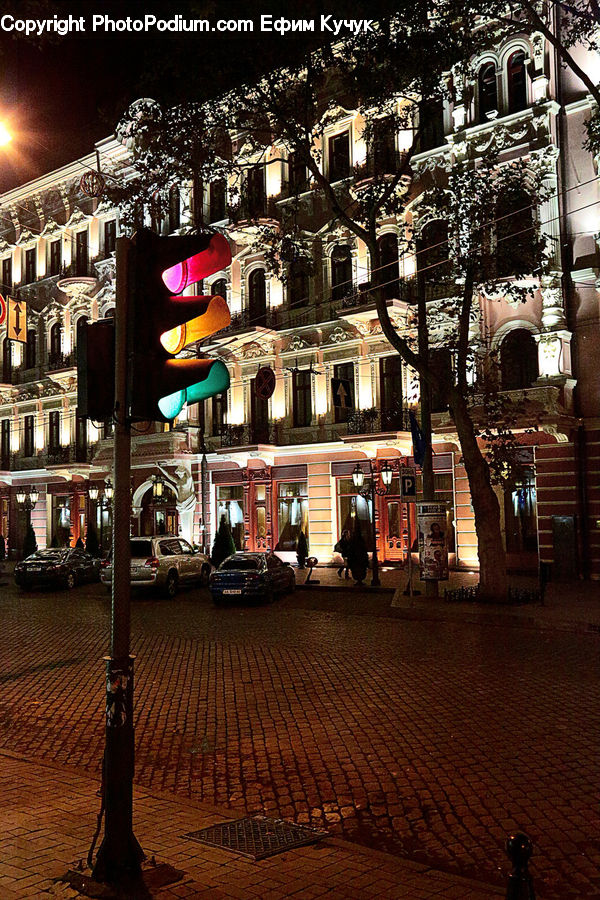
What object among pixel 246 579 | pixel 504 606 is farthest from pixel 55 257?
pixel 504 606

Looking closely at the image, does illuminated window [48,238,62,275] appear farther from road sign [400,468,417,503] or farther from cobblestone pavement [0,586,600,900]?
cobblestone pavement [0,586,600,900]

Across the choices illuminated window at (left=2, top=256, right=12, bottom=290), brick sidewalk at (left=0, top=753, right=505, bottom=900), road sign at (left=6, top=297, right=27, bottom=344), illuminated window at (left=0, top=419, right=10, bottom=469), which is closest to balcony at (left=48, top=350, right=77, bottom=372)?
illuminated window at (left=0, top=419, right=10, bottom=469)

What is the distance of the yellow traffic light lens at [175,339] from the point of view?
5.33 m

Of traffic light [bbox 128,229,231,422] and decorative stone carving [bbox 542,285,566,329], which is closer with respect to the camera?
traffic light [bbox 128,229,231,422]

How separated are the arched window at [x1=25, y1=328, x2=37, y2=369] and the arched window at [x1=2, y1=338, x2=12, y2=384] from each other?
1380 mm

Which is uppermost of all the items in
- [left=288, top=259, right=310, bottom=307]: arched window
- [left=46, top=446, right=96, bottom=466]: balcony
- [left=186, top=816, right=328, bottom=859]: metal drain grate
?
[left=288, top=259, right=310, bottom=307]: arched window

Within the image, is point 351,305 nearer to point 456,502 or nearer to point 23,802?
point 456,502

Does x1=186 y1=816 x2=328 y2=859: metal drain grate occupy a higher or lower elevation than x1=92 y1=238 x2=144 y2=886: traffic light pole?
lower

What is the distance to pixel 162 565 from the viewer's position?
78.7 ft

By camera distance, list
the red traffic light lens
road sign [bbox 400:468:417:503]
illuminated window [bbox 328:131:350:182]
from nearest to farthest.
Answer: the red traffic light lens → road sign [bbox 400:468:417:503] → illuminated window [bbox 328:131:350:182]

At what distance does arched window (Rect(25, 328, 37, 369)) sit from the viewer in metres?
45.2

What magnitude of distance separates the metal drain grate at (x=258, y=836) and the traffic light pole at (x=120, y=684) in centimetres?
75

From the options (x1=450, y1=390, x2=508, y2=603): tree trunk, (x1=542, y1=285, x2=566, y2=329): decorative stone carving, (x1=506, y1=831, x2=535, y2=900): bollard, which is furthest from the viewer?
(x1=542, y1=285, x2=566, y2=329): decorative stone carving

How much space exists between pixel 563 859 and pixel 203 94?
58.1 feet
